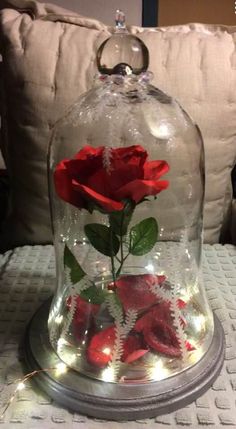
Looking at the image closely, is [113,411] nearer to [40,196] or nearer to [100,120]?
[100,120]

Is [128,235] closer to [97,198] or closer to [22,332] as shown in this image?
[97,198]

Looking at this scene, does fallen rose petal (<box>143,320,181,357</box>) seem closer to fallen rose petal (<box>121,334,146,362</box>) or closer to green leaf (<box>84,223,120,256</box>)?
fallen rose petal (<box>121,334,146,362</box>)

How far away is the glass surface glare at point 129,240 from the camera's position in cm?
60

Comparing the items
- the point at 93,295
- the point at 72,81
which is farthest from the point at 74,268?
the point at 72,81

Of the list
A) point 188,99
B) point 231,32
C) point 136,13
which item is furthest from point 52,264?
point 136,13

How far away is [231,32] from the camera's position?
949mm

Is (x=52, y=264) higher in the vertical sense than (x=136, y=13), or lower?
lower

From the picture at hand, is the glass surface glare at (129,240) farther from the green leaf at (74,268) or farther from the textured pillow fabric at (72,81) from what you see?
the textured pillow fabric at (72,81)

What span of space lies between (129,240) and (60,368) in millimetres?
175

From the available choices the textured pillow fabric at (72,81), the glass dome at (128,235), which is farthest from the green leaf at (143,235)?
the textured pillow fabric at (72,81)

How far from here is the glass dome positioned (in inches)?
23.5

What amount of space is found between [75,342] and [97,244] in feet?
0.43

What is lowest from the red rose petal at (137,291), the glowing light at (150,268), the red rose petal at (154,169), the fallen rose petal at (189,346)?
the glowing light at (150,268)

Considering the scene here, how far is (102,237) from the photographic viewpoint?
2.04 ft
